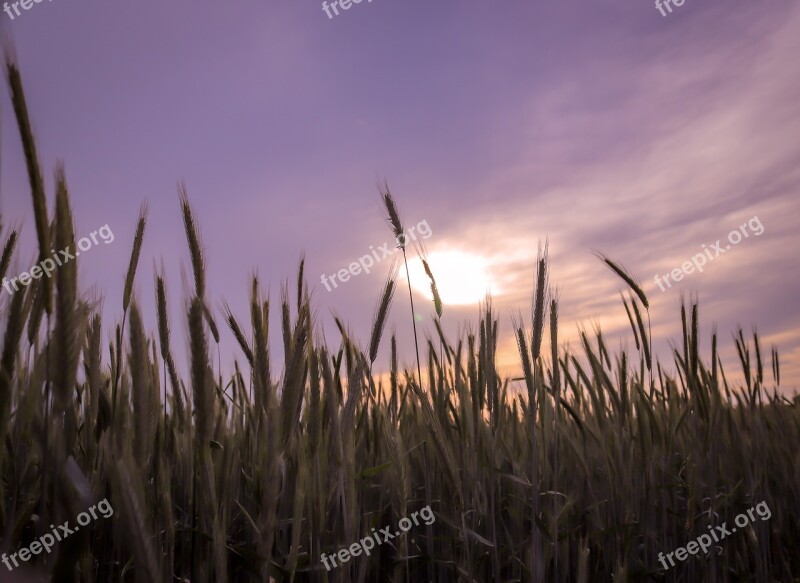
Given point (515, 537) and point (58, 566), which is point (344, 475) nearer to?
point (58, 566)

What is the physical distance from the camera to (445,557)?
2367 mm

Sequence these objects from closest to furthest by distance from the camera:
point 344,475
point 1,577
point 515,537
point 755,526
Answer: point 1,577 < point 344,475 < point 515,537 < point 755,526

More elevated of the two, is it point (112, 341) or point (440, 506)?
point (112, 341)

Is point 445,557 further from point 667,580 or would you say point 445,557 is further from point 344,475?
point 667,580

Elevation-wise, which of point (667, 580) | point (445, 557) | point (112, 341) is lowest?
point (667, 580)

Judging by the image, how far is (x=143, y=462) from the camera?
4.66ft

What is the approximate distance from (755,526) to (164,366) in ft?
9.39

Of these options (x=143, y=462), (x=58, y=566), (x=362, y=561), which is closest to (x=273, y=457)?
(x=143, y=462)

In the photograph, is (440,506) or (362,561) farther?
(440,506)

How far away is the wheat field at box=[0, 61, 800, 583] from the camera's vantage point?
1.36 m

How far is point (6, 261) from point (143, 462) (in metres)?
0.85

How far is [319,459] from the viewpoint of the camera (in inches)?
76.3

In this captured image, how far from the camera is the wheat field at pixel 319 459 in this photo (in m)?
1.36

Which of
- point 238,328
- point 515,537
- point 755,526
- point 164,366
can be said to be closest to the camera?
point 164,366
